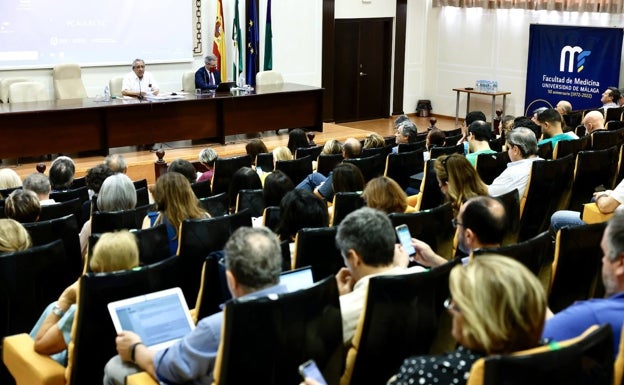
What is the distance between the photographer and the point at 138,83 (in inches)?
413

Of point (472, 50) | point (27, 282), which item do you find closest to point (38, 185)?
point (27, 282)

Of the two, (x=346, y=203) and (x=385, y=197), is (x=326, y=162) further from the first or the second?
(x=385, y=197)

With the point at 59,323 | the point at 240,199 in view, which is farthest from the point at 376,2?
the point at 59,323

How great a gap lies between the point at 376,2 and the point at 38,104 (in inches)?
262

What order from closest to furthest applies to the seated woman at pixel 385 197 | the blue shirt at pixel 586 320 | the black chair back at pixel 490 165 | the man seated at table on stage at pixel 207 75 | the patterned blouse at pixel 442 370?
the patterned blouse at pixel 442 370 < the blue shirt at pixel 586 320 < the seated woman at pixel 385 197 < the black chair back at pixel 490 165 < the man seated at table on stage at pixel 207 75

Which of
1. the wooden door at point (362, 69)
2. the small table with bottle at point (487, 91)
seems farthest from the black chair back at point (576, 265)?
the wooden door at point (362, 69)

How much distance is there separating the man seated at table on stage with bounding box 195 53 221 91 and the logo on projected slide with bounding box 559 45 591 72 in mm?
5626

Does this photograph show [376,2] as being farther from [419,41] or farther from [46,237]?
[46,237]

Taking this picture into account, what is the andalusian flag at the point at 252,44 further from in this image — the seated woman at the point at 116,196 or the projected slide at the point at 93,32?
the seated woman at the point at 116,196

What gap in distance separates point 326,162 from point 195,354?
13.5 feet

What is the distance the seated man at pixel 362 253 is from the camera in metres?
3.02

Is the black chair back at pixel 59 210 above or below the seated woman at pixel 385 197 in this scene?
below

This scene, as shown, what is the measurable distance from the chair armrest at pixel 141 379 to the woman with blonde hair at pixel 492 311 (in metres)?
1.09

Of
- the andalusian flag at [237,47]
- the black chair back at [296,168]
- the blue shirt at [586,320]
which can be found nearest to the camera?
the blue shirt at [586,320]
